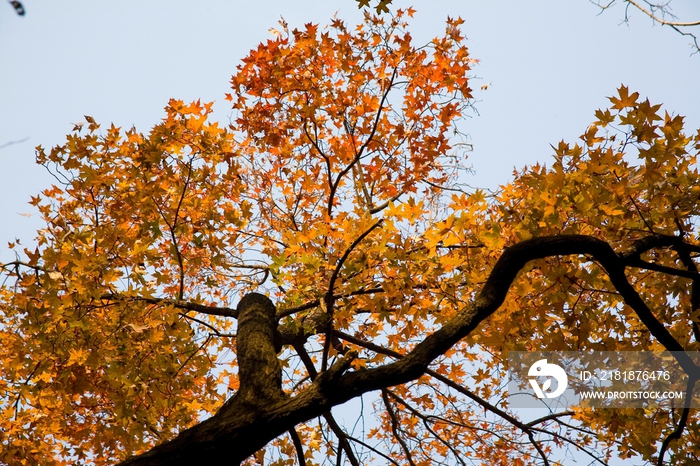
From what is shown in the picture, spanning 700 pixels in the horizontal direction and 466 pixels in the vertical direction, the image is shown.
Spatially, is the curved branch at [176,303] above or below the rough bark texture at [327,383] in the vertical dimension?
above

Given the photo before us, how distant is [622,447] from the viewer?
172 inches

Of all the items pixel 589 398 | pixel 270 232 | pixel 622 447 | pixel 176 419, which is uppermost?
pixel 270 232

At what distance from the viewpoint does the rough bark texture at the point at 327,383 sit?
107 inches

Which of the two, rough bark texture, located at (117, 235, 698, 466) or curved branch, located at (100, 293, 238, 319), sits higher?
curved branch, located at (100, 293, 238, 319)

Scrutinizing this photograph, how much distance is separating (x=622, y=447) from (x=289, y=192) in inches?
164

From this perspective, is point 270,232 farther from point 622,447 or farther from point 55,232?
point 622,447

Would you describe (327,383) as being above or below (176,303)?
below

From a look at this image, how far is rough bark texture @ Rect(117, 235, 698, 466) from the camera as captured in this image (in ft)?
8.91

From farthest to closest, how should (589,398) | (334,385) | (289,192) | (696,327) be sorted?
1. (289,192)
2. (589,398)
3. (696,327)
4. (334,385)

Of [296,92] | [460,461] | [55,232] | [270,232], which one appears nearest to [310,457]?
[460,461]

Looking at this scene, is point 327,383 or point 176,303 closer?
point 327,383

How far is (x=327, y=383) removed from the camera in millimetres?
2945

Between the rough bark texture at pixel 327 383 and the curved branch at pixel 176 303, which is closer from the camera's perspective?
the rough bark texture at pixel 327 383

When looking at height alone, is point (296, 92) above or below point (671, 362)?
above
